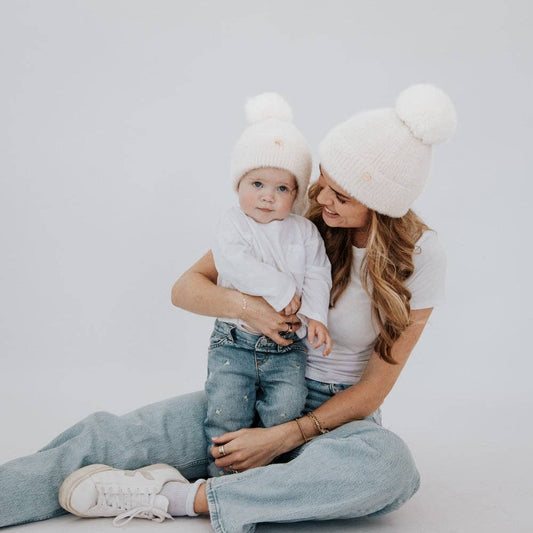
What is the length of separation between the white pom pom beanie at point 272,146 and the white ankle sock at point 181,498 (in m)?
0.91

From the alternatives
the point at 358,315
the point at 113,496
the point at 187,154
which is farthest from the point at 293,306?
the point at 187,154

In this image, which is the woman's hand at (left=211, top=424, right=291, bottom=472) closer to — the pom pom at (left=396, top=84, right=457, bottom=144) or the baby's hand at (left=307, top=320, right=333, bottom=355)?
the baby's hand at (left=307, top=320, right=333, bottom=355)

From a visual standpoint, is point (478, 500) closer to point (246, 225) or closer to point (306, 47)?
point (246, 225)

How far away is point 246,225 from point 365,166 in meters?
0.40

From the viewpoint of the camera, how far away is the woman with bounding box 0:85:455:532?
7.23ft

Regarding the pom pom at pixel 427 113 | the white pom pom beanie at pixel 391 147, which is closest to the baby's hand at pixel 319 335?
the white pom pom beanie at pixel 391 147

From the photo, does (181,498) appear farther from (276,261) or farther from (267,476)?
(276,261)

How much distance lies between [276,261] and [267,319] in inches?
7.5

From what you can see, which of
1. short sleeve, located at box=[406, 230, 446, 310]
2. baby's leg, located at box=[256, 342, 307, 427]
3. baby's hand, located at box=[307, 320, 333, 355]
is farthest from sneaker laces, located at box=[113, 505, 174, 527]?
short sleeve, located at box=[406, 230, 446, 310]

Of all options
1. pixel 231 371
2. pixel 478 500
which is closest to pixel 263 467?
pixel 231 371

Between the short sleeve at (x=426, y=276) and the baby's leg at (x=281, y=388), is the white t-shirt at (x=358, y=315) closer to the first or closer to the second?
the short sleeve at (x=426, y=276)

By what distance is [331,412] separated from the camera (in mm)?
2463

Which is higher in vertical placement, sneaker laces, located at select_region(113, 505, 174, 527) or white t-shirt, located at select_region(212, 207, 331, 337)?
white t-shirt, located at select_region(212, 207, 331, 337)

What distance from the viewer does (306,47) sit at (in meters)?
3.95
